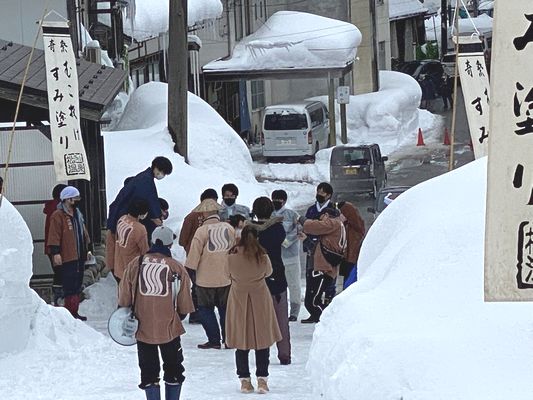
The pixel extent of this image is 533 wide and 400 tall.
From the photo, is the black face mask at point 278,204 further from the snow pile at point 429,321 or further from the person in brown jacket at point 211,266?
the snow pile at point 429,321

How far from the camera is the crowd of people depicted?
30.6 feet

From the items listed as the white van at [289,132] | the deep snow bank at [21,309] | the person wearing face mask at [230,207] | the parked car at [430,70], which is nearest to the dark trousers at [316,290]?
the person wearing face mask at [230,207]

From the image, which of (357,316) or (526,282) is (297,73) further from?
(526,282)

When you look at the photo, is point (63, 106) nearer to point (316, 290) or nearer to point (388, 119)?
point (316, 290)

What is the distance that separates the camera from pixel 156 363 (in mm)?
9445

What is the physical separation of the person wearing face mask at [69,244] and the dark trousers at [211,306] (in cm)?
195

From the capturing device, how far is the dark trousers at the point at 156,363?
939 centimetres

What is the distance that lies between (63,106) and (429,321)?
741 centimetres

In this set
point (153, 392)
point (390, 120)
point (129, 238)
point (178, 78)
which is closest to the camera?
point (153, 392)

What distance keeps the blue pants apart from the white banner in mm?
4655

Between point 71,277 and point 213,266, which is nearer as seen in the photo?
point 213,266

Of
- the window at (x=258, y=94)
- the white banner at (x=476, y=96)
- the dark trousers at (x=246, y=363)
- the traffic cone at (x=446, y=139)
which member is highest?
the window at (x=258, y=94)

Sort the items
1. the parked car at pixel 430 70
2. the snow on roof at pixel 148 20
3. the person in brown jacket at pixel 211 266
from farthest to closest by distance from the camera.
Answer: the parked car at pixel 430 70 → the snow on roof at pixel 148 20 → the person in brown jacket at pixel 211 266

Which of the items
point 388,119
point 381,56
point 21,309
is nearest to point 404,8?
point 381,56
